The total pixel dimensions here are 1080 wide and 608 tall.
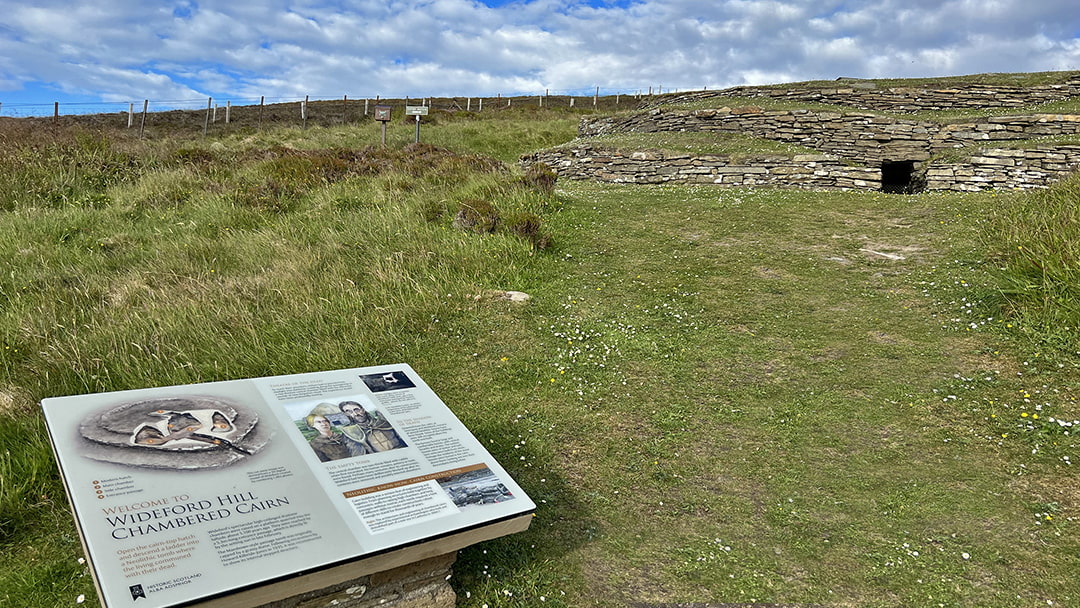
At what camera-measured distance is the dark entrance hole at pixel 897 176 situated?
1392 cm

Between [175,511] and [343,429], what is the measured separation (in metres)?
0.76

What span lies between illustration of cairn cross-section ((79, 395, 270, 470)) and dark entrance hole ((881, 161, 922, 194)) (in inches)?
570

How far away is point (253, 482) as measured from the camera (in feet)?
7.98

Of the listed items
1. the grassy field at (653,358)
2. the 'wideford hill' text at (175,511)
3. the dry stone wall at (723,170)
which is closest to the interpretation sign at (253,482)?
the 'wideford hill' text at (175,511)

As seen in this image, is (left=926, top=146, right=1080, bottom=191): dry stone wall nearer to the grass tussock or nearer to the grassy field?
the grassy field

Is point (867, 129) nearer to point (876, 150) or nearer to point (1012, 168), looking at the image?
point (876, 150)

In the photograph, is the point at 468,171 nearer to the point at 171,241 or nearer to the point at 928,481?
the point at 171,241

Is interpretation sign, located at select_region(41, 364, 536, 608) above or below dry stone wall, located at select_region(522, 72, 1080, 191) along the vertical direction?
below

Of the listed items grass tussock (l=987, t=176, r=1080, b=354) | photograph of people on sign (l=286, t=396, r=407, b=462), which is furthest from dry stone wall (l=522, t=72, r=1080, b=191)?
photograph of people on sign (l=286, t=396, r=407, b=462)

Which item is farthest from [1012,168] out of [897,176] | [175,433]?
[175,433]

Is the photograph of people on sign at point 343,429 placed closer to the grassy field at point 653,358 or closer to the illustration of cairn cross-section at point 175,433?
the illustration of cairn cross-section at point 175,433

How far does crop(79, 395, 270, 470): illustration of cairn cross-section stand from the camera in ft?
7.88

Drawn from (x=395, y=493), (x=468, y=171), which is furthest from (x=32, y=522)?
(x=468, y=171)

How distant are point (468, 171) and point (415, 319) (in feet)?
21.3
